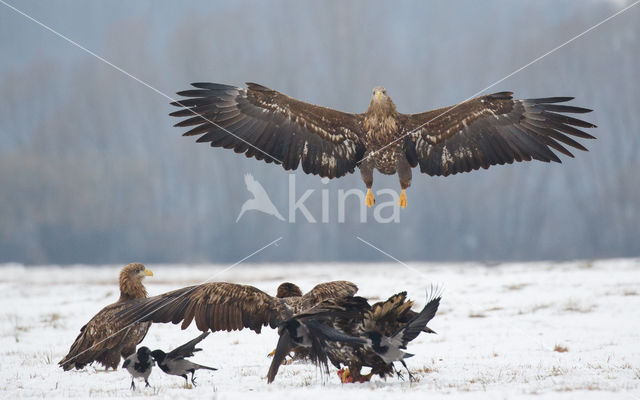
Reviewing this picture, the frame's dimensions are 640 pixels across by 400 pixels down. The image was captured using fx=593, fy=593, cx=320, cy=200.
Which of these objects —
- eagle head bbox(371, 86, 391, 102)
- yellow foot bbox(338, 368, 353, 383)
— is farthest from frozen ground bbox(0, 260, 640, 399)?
eagle head bbox(371, 86, 391, 102)

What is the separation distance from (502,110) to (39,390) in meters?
7.78

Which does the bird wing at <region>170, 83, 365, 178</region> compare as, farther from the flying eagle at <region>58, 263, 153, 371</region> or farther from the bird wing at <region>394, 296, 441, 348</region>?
the bird wing at <region>394, 296, 441, 348</region>

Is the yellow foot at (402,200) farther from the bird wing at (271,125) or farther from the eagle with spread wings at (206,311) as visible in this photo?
the eagle with spread wings at (206,311)

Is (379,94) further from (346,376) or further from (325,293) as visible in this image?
(346,376)

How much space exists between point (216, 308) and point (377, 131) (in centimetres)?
393

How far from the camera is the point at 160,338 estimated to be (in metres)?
11.6

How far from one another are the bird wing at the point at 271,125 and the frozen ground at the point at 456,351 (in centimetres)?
341

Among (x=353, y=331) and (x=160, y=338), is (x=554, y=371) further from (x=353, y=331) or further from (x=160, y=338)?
(x=160, y=338)

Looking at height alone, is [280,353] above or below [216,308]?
below

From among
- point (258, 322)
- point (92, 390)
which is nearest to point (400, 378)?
point (258, 322)

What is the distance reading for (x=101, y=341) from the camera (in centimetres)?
802

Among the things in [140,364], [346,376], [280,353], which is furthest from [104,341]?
[346,376]

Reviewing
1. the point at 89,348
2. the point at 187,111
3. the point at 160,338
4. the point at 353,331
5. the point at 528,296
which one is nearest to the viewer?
the point at 353,331

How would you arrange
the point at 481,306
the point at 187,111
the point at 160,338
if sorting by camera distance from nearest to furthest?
the point at 187,111
the point at 160,338
the point at 481,306
